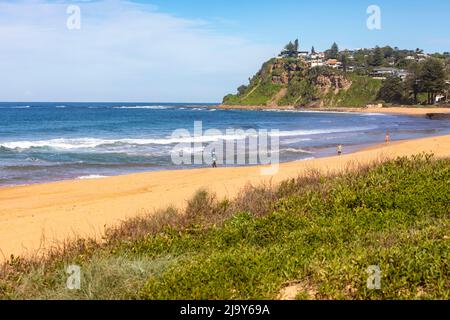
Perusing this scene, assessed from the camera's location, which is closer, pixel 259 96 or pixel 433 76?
pixel 433 76

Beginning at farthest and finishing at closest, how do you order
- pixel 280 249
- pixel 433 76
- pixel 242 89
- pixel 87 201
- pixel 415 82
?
pixel 242 89
pixel 415 82
pixel 433 76
pixel 87 201
pixel 280 249

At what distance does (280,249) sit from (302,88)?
14995cm

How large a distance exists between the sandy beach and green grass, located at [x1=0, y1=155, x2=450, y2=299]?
1.86 meters

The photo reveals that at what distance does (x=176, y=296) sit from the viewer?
14.9ft

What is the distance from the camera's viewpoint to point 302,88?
15200 centimetres

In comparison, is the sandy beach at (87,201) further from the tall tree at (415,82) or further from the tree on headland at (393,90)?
the tree on headland at (393,90)

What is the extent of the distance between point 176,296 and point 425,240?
2895 millimetres

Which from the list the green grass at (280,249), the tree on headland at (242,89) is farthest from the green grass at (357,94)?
the green grass at (280,249)

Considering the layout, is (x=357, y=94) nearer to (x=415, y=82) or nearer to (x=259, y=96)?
(x=415, y=82)

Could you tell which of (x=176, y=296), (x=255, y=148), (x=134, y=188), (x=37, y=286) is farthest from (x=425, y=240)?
(x=255, y=148)

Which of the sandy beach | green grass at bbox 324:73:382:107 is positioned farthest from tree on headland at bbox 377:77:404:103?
the sandy beach

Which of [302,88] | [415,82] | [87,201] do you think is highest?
[302,88]

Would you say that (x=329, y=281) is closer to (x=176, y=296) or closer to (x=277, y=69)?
(x=176, y=296)

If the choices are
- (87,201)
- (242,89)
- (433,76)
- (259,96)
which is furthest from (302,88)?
(87,201)
